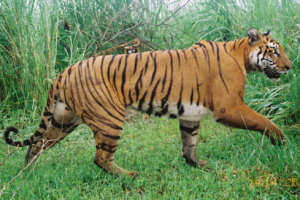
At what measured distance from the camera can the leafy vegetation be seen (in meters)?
2.91

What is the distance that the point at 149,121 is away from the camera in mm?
5648

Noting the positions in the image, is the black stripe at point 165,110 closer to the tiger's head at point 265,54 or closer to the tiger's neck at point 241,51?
the tiger's neck at point 241,51

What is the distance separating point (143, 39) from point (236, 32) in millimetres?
1910

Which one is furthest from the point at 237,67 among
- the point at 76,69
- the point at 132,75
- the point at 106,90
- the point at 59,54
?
the point at 59,54

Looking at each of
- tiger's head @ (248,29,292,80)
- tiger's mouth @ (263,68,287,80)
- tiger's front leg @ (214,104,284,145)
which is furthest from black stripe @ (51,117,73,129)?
tiger's mouth @ (263,68,287,80)

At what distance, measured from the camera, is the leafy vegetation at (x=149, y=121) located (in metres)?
2.91

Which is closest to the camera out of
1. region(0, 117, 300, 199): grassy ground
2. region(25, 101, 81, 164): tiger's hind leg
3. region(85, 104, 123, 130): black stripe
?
region(0, 117, 300, 199): grassy ground

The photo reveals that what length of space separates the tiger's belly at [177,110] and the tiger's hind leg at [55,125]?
2.23ft

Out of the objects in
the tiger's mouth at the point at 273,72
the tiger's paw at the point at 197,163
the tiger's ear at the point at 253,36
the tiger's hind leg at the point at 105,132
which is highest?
the tiger's ear at the point at 253,36

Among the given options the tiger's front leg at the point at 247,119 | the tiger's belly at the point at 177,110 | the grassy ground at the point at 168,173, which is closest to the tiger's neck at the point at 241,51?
the tiger's front leg at the point at 247,119

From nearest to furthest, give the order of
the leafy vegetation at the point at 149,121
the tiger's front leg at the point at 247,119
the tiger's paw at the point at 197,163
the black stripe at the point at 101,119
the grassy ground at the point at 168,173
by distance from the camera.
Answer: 1. the grassy ground at the point at 168,173
2. the leafy vegetation at the point at 149,121
3. the black stripe at the point at 101,119
4. the tiger's front leg at the point at 247,119
5. the tiger's paw at the point at 197,163

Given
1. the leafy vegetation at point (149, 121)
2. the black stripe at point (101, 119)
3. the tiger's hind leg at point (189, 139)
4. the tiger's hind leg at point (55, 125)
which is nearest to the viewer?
the leafy vegetation at point (149, 121)

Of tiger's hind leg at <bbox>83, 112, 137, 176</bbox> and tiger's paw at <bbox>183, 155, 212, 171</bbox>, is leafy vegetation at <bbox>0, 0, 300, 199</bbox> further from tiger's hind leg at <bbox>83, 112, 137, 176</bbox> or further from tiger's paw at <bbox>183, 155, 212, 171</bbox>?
tiger's hind leg at <bbox>83, 112, 137, 176</bbox>

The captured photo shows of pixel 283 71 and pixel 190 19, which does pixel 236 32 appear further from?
pixel 283 71
